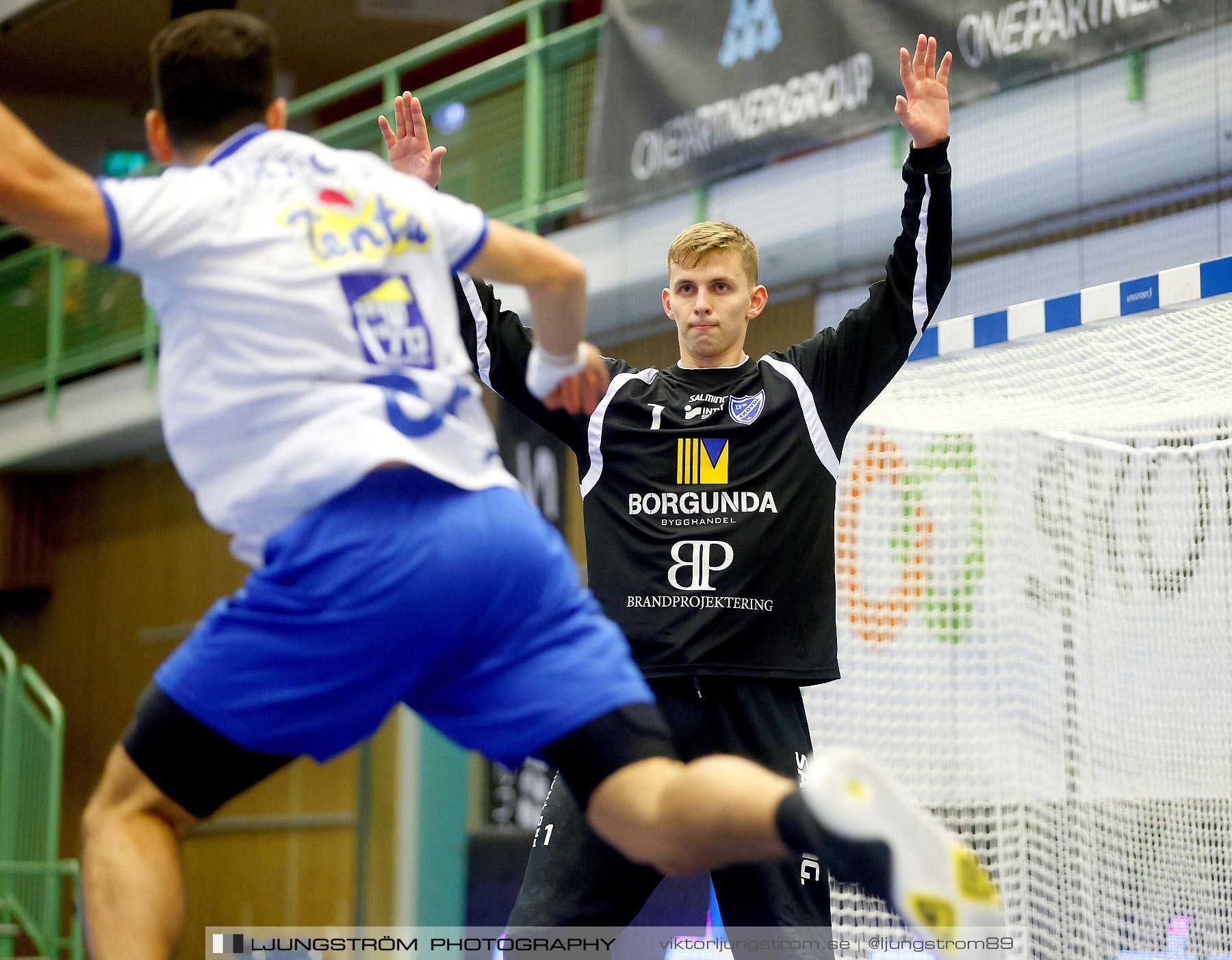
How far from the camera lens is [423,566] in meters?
2.11

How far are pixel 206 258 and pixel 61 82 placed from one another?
45.4 ft

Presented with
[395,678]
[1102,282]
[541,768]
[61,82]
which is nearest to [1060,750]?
[1102,282]

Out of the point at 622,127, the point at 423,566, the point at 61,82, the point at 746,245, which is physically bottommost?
the point at 423,566

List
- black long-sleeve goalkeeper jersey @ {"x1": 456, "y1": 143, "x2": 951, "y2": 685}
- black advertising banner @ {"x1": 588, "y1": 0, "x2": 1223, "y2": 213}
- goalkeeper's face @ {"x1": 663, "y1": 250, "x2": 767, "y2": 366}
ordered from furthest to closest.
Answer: black advertising banner @ {"x1": 588, "y1": 0, "x2": 1223, "y2": 213}, goalkeeper's face @ {"x1": 663, "y1": 250, "x2": 767, "y2": 366}, black long-sleeve goalkeeper jersey @ {"x1": 456, "y1": 143, "x2": 951, "y2": 685}

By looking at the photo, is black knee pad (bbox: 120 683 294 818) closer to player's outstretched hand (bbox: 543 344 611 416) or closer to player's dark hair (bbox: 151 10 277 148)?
player's outstretched hand (bbox: 543 344 611 416)

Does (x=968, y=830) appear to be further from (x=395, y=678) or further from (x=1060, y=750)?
(x=395, y=678)

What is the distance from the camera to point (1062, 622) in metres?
4.75

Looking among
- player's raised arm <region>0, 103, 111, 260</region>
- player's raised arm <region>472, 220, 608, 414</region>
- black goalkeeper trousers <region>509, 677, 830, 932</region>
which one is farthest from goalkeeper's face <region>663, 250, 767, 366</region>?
player's raised arm <region>0, 103, 111, 260</region>

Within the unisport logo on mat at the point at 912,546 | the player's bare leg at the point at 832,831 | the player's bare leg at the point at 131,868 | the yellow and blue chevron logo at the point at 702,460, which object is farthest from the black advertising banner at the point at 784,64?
the player's bare leg at the point at 131,868

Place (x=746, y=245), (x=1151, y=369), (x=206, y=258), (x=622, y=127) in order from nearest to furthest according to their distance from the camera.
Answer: (x=206, y=258)
(x=746, y=245)
(x=1151, y=369)
(x=622, y=127)

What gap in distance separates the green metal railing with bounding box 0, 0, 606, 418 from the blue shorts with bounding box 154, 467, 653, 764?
6494 millimetres

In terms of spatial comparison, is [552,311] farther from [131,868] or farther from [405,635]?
[131,868]

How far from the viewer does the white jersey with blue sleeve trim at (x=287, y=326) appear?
82.6 inches

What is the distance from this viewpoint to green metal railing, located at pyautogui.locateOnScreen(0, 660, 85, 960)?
33.4 ft
